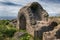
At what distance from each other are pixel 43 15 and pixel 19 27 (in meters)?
4.15

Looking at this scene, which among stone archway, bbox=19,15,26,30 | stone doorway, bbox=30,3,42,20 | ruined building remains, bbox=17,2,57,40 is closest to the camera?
ruined building remains, bbox=17,2,57,40

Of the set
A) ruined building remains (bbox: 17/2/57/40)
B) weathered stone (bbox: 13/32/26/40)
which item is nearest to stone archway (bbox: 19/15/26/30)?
ruined building remains (bbox: 17/2/57/40)

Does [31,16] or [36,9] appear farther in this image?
[36,9]

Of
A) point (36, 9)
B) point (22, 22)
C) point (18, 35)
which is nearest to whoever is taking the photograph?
point (18, 35)

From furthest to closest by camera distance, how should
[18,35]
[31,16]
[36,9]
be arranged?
[36,9] < [31,16] < [18,35]

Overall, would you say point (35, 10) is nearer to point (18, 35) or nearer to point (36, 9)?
point (36, 9)

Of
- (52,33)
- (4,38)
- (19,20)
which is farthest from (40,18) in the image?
(52,33)

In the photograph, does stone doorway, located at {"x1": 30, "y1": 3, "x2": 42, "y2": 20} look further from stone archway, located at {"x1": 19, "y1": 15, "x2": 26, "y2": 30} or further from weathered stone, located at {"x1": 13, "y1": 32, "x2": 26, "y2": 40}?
weathered stone, located at {"x1": 13, "y1": 32, "x2": 26, "y2": 40}

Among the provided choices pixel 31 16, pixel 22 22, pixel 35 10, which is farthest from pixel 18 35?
pixel 35 10

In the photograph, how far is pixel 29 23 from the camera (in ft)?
121

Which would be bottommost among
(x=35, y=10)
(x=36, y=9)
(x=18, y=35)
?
(x=18, y=35)

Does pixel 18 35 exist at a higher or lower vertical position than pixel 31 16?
lower

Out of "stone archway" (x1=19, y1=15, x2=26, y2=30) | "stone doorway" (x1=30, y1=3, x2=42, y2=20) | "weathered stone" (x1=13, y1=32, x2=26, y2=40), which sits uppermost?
"stone doorway" (x1=30, y1=3, x2=42, y2=20)

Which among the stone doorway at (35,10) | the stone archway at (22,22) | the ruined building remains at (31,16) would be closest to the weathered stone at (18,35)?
the ruined building remains at (31,16)
